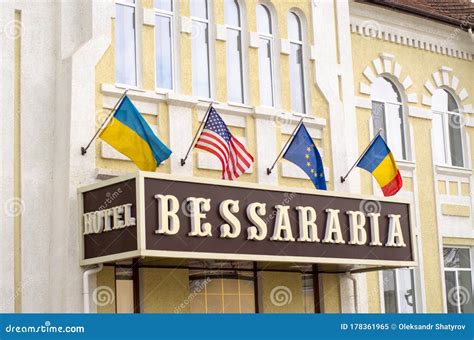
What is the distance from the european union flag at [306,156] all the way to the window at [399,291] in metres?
3.55

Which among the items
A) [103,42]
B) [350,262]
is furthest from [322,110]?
[103,42]

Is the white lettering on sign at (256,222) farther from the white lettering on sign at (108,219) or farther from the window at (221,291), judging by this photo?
the window at (221,291)

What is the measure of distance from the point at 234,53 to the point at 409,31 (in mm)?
4975

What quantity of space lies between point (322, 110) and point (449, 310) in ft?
16.8

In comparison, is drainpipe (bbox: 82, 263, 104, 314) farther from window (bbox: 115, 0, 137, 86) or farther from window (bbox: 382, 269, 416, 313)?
window (bbox: 382, 269, 416, 313)

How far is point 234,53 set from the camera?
17.4 meters

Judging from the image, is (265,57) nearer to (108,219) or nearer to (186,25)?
(186,25)

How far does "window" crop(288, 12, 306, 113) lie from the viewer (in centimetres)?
1797

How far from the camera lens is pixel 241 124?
1698cm

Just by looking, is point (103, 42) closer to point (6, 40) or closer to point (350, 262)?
point (6, 40)

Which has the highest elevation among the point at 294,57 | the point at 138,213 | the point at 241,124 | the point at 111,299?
the point at 294,57

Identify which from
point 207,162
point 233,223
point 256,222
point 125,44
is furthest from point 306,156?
point 125,44

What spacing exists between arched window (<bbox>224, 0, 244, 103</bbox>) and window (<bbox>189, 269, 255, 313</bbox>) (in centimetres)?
280

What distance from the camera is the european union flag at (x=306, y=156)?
16.4 meters
